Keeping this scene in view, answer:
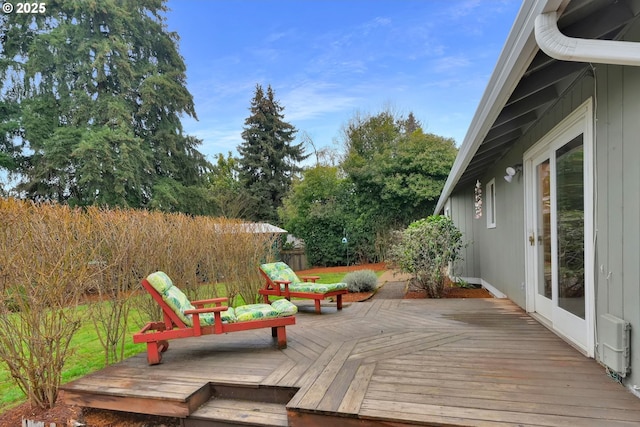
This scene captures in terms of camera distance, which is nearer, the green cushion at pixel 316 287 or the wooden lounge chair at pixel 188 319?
the wooden lounge chair at pixel 188 319

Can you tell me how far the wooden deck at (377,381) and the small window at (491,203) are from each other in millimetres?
2853

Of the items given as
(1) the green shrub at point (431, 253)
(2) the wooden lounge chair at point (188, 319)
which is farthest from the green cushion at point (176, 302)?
(1) the green shrub at point (431, 253)

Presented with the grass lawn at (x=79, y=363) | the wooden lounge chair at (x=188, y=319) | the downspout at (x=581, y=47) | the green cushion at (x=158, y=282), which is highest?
the downspout at (x=581, y=47)

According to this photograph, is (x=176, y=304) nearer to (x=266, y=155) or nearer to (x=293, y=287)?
(x=293, y=287)

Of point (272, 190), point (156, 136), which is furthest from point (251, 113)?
point (156, 136)

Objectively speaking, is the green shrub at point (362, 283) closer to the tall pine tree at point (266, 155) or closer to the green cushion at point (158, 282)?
the green cushion at point (158, 282)

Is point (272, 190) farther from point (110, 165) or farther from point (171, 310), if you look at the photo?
point (171, 310)

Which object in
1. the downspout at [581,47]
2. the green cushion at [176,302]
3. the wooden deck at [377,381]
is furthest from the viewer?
the green cushion at [176,302]

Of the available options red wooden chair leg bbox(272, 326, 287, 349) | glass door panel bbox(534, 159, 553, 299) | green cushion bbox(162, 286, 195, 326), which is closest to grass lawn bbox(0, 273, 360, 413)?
green cushion bbox(162, 286, 195, 326)

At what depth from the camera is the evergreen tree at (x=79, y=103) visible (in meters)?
13.6

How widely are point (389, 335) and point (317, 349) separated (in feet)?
3.01

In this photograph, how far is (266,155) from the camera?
22.5 metres

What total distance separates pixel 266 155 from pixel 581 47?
21.5 m

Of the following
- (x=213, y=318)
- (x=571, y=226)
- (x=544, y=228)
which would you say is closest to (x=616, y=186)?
(x=571, y=226)
